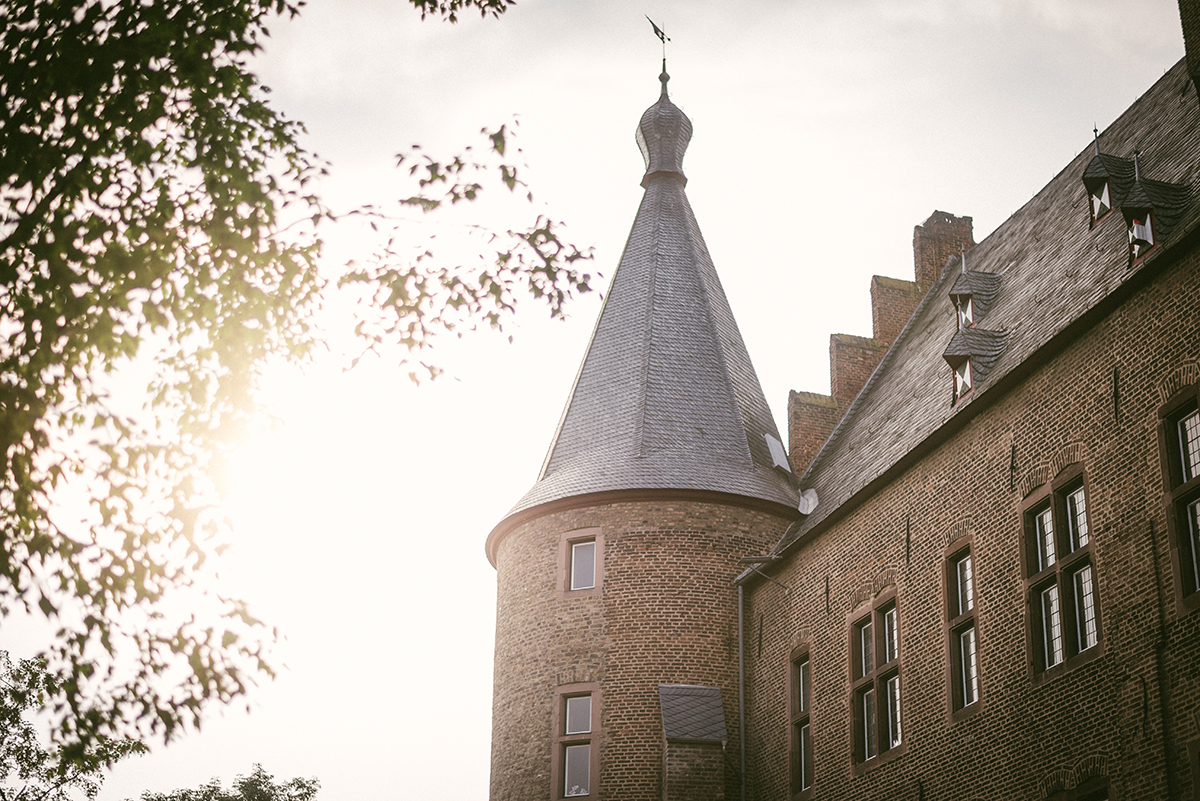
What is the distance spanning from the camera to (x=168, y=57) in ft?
30.9

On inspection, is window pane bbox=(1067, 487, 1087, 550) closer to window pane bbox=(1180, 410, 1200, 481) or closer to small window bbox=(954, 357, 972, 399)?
window pane bbox=(1180, 410, 1200, 481)

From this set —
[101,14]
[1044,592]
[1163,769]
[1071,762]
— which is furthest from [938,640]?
[101,14]

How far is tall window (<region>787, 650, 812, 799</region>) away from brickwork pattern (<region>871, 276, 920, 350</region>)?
25.5ft

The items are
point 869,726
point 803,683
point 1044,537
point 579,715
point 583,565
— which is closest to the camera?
point 1044,537

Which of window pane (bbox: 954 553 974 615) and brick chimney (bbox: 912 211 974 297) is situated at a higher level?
brick chimney (bbox: 912 211 974 297)

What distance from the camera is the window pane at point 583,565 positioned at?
22.8 metres

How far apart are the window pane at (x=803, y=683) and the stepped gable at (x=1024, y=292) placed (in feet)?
6.62

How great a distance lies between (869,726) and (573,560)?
6.53 meters

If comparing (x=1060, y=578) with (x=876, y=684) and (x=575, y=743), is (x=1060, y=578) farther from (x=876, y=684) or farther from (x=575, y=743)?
(x=575, y=743)

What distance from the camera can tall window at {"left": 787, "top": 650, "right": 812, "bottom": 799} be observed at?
19.8 meters

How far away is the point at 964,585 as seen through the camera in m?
16.5

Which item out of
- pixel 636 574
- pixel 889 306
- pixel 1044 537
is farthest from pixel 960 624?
pixel 889 306

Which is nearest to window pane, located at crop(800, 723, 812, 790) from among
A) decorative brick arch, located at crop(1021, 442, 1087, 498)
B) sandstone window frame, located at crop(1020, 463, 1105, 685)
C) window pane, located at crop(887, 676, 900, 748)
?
window pane, located at crop(887, 676, 900, 748)

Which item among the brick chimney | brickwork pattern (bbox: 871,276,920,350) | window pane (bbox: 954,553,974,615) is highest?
the brick chimney
